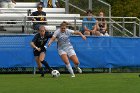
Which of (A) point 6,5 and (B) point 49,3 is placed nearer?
(A) point 6,5

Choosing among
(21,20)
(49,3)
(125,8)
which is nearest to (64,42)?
(21,20)

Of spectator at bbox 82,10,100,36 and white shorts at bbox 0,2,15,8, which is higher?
white shorts at bbox 0,2,15,8

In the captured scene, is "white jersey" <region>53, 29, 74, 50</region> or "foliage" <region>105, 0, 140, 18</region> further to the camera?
"foliage" <region>105, 0, 140, 18</region>

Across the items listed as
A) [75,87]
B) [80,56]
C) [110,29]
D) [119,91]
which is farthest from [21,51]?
[119,91]

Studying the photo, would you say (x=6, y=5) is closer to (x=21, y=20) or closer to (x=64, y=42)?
(x=21, y=20)

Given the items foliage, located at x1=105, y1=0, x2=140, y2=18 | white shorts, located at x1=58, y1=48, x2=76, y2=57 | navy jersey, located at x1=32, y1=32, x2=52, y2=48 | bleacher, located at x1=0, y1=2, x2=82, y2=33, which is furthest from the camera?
foliage, located at x1=105, y1=0, x2=140, y2=18

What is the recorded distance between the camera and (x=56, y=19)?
2864 centimetres

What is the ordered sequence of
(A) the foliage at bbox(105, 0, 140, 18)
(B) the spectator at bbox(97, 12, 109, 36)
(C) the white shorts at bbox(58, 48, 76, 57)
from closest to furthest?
(C) the white shorts at bbox(58, 48, 76, 57), (B) the spectator at bbox(97, 12, 109, 36), (A) the foliage at bbox(105, 0, 140, 18)

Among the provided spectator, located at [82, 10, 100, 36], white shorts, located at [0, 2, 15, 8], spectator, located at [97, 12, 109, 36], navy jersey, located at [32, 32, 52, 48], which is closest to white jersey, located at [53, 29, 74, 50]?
navy jersey, located at [32, 32, 52, 48]

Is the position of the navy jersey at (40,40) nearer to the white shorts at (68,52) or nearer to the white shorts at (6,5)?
the white shorts at (68,52)

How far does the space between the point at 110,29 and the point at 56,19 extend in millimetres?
2773

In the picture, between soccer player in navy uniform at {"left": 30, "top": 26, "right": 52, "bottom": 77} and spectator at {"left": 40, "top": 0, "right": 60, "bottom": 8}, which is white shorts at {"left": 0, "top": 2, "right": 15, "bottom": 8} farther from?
soccer player in navy uniform at {"left": 30, "top": 26, "right": 52, "bottom": 77}

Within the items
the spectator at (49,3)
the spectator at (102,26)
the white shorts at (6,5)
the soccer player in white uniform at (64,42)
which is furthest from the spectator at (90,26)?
the white shorts at (6,5)

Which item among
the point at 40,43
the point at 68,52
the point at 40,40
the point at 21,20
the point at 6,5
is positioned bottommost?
the point at 68,52
